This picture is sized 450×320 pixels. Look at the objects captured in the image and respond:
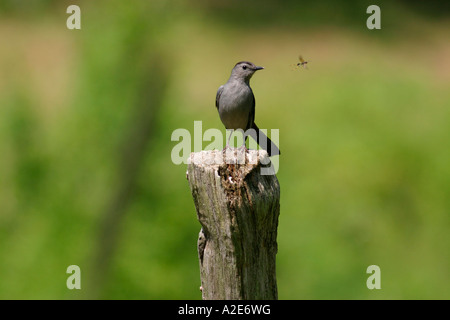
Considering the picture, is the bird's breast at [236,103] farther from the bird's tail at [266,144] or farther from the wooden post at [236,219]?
the wooden post at [236,219]

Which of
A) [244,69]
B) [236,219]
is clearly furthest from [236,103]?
[236,219]

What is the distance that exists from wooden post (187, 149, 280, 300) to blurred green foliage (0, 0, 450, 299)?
2064 millimetres

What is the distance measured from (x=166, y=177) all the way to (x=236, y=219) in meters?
2.39

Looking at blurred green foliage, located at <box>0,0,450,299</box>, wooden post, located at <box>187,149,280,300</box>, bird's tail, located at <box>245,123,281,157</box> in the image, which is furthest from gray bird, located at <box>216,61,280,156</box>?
blurred green foliage, located at <box>0,0,450,299</box>

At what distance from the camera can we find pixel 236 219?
2.17m

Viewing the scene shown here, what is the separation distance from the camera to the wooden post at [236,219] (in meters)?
2.18

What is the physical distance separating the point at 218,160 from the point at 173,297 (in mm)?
2242

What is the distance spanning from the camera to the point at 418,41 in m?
11.8

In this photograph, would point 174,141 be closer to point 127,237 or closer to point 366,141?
point 127,237

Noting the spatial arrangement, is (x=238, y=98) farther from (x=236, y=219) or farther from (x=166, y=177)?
(x=166, y=177)

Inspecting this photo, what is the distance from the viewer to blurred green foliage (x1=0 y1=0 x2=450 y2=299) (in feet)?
14.4

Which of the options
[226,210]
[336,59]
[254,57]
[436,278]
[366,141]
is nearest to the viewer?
[226,210]

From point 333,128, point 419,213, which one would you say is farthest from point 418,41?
point 419,213

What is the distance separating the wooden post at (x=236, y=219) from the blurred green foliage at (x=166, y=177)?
2.06 metres
